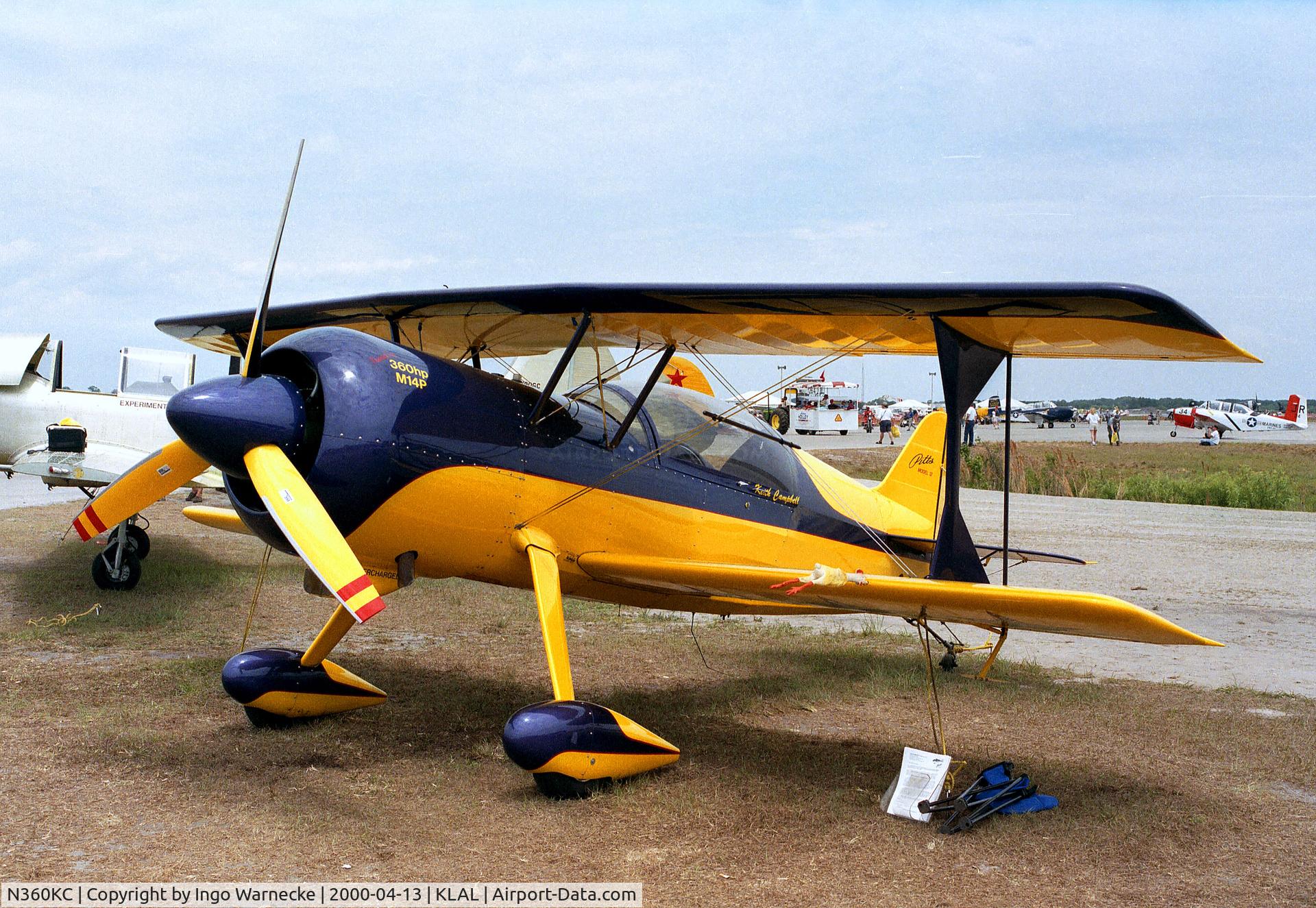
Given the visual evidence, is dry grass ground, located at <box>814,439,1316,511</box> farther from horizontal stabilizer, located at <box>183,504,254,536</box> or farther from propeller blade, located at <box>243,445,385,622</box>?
propeller blade, located at <box>243,445,385,622</box>

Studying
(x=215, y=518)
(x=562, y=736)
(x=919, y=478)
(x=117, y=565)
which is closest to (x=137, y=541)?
(x=117, y=565)

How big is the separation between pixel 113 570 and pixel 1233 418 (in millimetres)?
71773

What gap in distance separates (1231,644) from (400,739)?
7362mm

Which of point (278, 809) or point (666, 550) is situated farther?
point (666, 550)

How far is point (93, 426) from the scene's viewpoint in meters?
12.3

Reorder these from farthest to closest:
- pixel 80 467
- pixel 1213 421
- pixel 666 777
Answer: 1. pixel 1213 421
2. pixel 80 467
3. pixel 666 777

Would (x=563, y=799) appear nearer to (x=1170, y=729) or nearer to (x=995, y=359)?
(x=995, y=359)

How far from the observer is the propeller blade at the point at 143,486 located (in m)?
5.59

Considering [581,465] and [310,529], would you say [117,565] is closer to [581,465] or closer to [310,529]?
[581,465]

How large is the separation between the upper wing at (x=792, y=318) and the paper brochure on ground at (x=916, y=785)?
2176 millimetres

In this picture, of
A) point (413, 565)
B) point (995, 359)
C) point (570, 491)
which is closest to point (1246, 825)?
point (995, 359)

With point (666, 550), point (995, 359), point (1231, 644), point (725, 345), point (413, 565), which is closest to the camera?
point (413, 565)

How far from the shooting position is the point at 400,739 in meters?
5.88

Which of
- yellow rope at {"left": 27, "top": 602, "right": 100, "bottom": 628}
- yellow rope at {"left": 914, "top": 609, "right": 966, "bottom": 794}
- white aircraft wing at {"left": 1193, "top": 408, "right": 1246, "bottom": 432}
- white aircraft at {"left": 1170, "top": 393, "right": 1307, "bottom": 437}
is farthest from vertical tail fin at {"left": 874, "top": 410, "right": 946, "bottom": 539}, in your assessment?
white aircraft wing at {"left": 1193, "top": 408, "right": 1246, "bottom": 432}
